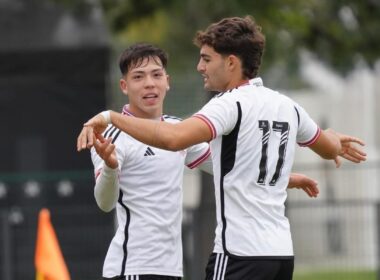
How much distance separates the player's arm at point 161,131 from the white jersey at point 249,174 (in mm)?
137

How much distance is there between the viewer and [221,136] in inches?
250

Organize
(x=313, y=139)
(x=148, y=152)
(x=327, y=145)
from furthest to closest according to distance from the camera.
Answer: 1. (x=148, y=152)
2. (x=327, y=145)
3. (x=313, y=139)

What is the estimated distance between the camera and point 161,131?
6.11 m

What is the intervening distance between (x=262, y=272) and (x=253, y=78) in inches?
38.1

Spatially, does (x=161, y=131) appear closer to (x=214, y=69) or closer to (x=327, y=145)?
(x=214, y=69)

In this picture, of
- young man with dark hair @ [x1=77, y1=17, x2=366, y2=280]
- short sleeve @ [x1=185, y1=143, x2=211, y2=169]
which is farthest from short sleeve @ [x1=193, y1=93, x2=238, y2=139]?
short sleeve @ [x1=185, y1=143, x2=211, y2=169]

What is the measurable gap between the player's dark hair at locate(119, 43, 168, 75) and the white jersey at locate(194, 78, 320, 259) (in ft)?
3.73

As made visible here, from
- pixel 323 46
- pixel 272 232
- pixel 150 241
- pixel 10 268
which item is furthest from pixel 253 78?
pixel 323 46

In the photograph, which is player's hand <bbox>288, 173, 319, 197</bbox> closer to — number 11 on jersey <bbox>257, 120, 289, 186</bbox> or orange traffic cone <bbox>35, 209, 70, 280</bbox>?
number 11 on jersey <bbox>257, 120, 289, 186</bbox>

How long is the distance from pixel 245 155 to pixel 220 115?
0.88ft

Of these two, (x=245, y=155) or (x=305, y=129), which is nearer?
(x=245, y=155)

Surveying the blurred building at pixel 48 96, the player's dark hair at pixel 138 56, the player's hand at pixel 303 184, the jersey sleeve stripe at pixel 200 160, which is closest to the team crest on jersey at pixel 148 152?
the jersey sleeve stripe at pixel 200 160

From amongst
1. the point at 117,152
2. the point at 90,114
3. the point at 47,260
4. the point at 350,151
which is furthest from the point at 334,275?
the point at 117,152

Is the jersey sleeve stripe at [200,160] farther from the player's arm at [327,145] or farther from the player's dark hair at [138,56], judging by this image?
the player's arm at [327,145]
